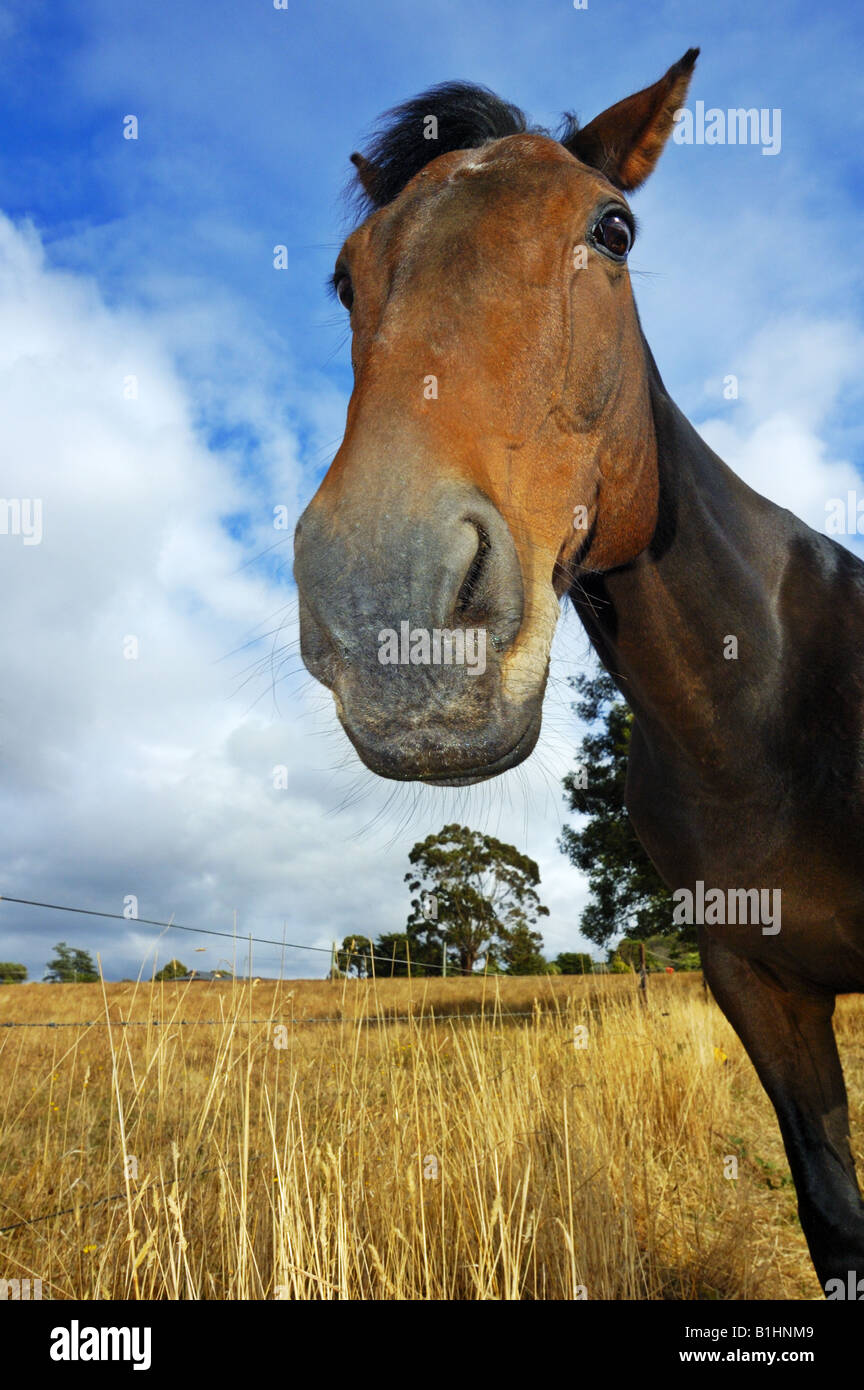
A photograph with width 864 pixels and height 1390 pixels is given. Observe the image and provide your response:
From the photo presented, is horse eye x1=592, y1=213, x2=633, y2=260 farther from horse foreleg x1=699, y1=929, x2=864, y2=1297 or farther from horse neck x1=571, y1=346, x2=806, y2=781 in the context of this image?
horse foreleg x1=699, y1=929, x2=864, y2=1297

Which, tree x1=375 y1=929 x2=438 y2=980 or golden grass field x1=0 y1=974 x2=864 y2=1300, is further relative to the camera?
tree x1=375 y1=929 x2=438 y2=980

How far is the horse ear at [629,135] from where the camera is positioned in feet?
8.87

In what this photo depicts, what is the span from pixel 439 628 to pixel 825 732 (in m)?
1.78

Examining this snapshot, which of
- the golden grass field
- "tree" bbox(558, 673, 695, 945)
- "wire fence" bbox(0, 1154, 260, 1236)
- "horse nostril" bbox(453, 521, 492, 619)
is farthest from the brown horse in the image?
"tree" bbox(558, 673, 695, 945)

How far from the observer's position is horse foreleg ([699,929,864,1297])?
285 cm

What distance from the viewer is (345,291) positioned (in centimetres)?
272

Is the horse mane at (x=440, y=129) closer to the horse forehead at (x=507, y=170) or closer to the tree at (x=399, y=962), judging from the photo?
the horse forehead at (x=507, y=170)

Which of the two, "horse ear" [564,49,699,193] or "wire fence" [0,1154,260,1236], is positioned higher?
"horse ear" [564,49,699,193]

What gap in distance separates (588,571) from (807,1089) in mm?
2235

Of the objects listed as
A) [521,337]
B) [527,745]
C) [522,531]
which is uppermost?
[521,337]

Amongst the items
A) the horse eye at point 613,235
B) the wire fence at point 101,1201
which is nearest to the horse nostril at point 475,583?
the horse eye at point 613,235
